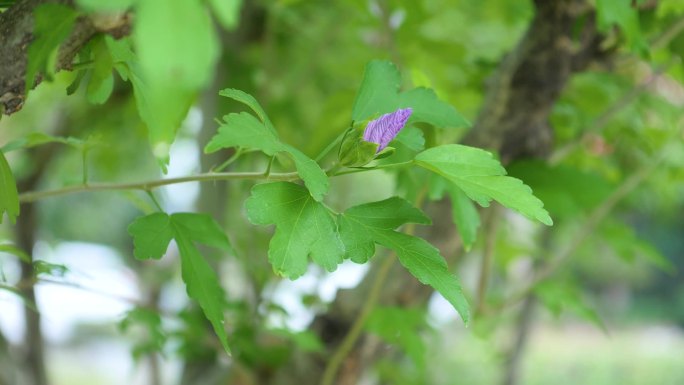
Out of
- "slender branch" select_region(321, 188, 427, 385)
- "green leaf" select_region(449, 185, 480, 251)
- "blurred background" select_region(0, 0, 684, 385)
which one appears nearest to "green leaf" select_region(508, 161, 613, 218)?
"blurred background" select_region(0, 0, 684, 385)

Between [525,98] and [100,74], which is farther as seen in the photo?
[525,98]

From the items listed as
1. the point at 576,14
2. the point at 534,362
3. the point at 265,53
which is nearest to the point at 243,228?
the point at 265,53

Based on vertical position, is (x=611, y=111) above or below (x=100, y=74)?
above

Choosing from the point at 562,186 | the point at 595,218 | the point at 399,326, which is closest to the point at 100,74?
the point at 399,326

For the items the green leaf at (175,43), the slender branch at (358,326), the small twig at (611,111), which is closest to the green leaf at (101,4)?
the green leaf at (175,43)

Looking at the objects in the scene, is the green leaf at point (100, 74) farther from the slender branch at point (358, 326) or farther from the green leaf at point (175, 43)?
the slender branch at point (358, 326)

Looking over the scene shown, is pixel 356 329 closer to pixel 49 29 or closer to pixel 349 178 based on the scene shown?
pixel 49 29

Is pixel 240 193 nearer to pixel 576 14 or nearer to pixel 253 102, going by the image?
pixel 576 14
